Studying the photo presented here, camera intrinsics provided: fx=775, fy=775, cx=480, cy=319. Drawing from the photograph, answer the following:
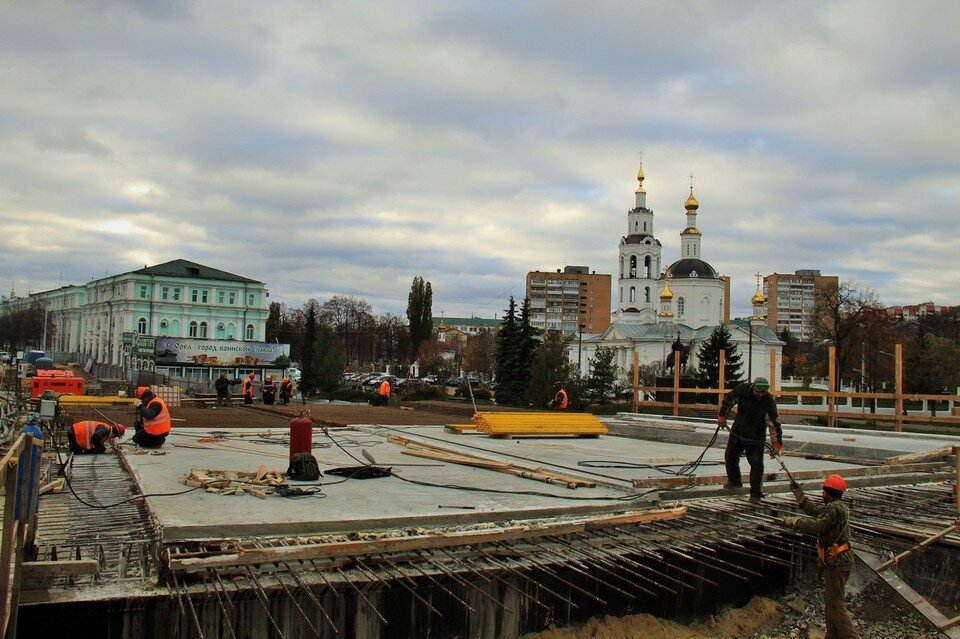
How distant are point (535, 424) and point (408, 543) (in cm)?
1167

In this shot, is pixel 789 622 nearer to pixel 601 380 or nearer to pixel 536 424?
pixel 536 424

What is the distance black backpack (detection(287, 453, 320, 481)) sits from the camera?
10000mm

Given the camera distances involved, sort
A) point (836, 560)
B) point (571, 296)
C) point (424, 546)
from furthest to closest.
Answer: point (571, 296)
point (424, 546)
point (836, 560)

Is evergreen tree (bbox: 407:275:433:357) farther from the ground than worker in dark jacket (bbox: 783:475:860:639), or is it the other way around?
evergreen tree (bbox: 407:275:433:357)

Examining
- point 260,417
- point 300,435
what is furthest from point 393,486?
point 260,417

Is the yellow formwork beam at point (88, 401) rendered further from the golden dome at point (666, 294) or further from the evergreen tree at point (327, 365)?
the golden dome at point (666, 294)

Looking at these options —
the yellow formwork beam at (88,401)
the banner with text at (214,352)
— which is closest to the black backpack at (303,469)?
the yellow formwork beam at (88,401)

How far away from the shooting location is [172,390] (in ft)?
93.8

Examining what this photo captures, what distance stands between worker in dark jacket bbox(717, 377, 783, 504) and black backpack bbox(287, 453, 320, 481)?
210 inches

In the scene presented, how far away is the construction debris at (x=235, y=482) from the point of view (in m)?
8.91

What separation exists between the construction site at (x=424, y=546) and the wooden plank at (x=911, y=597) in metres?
0.03

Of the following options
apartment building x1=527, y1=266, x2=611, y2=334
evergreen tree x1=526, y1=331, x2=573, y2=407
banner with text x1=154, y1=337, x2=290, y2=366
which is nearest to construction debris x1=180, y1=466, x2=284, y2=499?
evergreen tree x1=526, y1=331, x2=573, y2=407

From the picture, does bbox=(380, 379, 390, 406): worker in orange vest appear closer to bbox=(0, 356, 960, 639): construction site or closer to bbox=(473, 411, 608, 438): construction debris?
bbox=(473, 411, 608, 438): construction debris

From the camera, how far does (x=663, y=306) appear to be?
82.1 m
